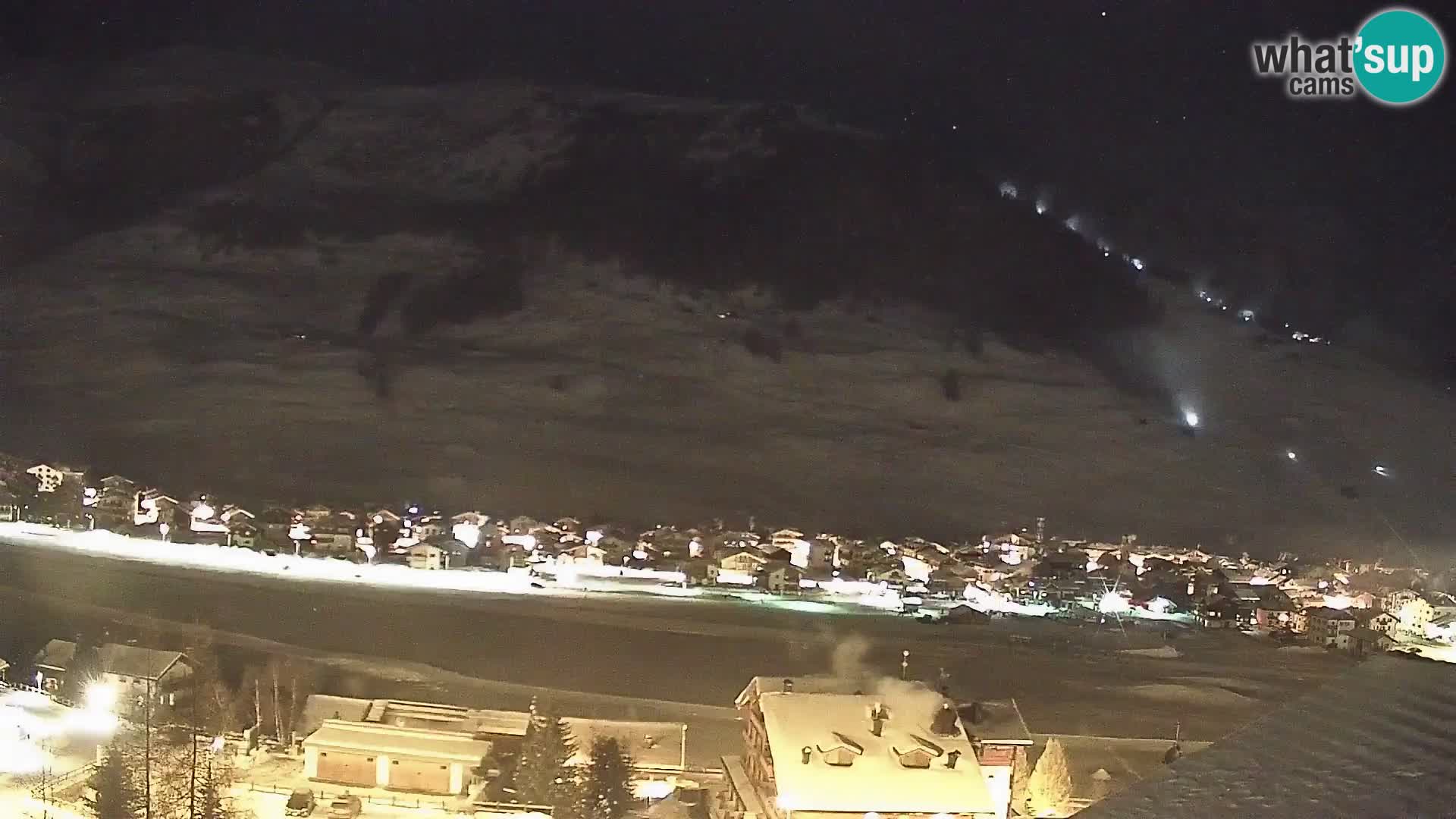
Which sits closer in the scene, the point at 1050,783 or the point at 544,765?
the point at 544,765

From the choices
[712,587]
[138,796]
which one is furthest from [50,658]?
[712,587]

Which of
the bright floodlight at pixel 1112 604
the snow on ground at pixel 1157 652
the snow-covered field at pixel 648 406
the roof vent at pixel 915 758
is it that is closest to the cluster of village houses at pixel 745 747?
the roof vent at pixel 915 758

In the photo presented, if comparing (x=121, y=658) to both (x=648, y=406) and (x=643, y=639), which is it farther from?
(x=648, y=406)

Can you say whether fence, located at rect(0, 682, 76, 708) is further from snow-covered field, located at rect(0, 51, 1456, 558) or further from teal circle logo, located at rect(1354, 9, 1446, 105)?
teal circle logo, located at rect(1354, 9, 1446, 105)

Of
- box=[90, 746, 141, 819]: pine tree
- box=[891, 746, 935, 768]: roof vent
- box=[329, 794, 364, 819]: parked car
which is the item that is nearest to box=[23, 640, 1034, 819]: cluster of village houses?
box=[891, 746, 935, 768]: roof vent

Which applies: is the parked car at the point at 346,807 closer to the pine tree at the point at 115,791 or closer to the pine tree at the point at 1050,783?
the pine tree at the point at 115,791

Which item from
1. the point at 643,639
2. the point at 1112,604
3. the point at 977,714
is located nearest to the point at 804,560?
the point at 1112,604
